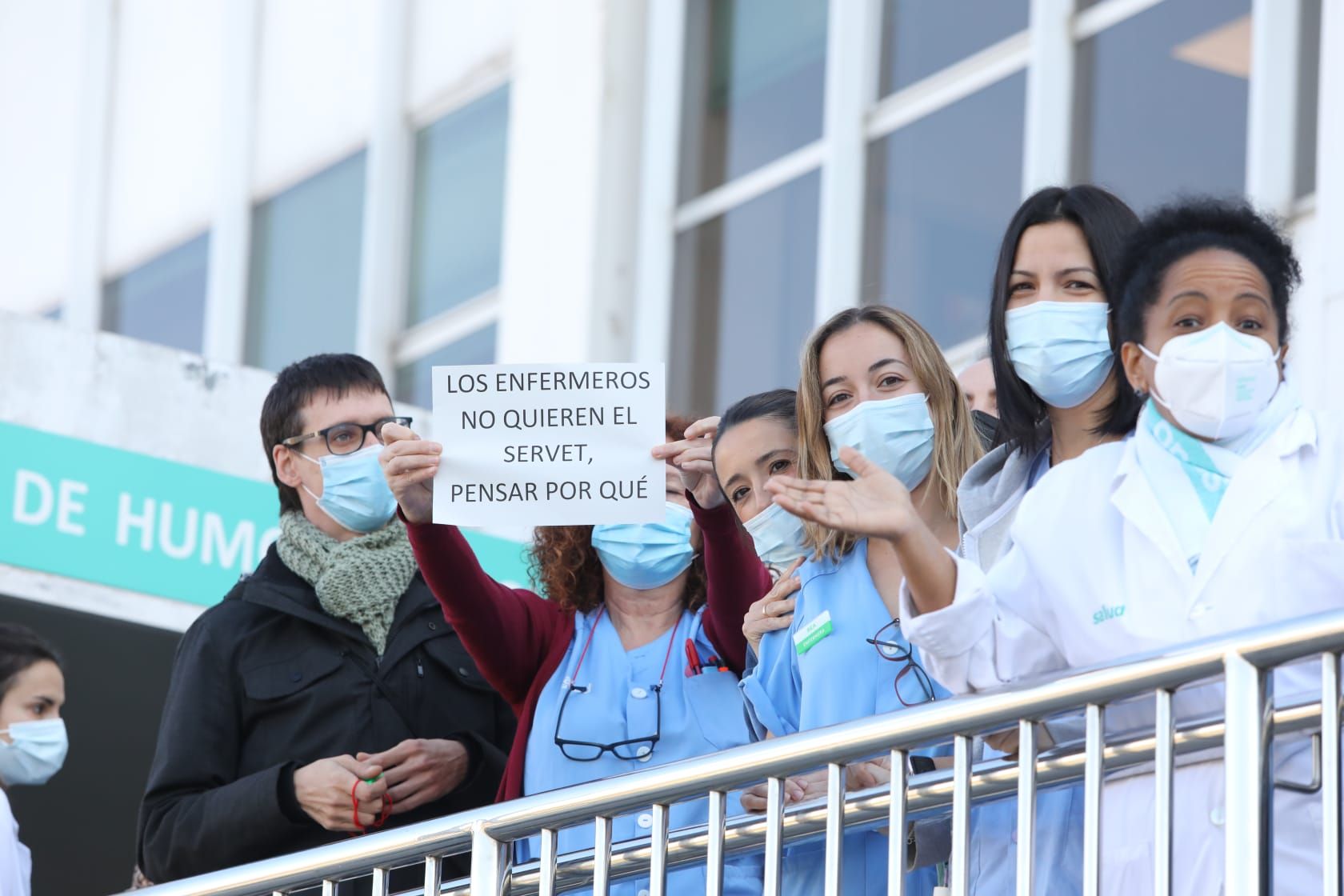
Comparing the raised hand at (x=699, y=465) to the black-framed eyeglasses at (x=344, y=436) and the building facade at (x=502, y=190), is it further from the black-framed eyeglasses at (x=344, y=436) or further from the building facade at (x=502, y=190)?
the building facade at (x=502, y=190)

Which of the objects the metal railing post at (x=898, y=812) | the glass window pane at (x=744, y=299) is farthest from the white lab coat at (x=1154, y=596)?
the glass window pane at (x=744, y=299)

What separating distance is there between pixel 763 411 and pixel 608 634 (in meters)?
0.62

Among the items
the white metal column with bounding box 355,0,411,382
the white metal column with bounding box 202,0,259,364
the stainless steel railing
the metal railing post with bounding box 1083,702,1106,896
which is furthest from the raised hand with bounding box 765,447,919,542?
the white metal column with bounding box 202,0,259,364

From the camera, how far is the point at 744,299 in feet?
38.9

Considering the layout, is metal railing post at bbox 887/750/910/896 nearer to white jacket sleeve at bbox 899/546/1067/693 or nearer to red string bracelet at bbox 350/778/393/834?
white jacket sleeve at bbox 899/546/1067/693

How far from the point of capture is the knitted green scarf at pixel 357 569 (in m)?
5.35

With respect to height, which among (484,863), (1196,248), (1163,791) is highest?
(1196,248)

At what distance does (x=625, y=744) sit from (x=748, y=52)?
7808 mm

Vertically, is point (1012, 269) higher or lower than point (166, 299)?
lower

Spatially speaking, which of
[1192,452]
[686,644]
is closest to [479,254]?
[686,644]

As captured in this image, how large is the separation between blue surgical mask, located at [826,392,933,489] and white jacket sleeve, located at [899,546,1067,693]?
0.64 meters

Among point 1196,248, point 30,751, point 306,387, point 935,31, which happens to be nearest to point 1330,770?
point 1196,248

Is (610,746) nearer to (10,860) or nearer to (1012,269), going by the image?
(1012,269)

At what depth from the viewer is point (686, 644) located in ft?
16.1
